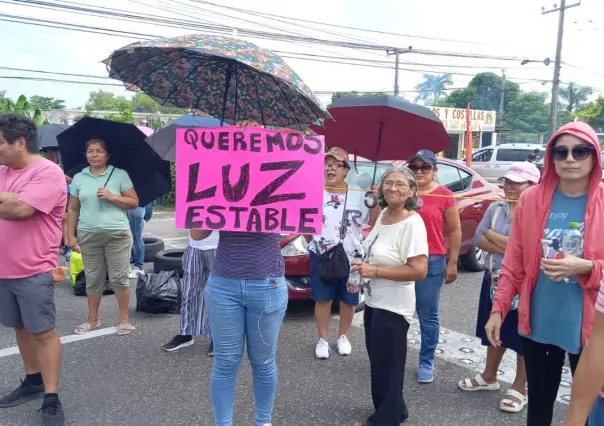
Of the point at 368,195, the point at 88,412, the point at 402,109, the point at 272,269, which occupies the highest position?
the point at 402,109

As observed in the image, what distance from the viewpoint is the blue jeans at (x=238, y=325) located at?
265 cm

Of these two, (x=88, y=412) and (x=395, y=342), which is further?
(x=88, y=412)

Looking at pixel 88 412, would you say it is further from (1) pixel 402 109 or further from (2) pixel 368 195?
(1) pixel 402 109

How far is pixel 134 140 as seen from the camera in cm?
460

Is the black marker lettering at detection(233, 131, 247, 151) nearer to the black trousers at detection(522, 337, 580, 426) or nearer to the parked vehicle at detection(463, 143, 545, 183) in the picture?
the black trousers at detection(522, 337, 580, 426)

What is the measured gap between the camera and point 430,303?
3.81m

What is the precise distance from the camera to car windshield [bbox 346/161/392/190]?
19.9 feet

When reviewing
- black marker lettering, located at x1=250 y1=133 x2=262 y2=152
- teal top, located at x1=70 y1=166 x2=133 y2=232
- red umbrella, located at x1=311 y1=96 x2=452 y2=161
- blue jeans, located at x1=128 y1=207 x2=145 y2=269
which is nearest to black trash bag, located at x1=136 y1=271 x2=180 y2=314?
teal top, located at x1=70 y1=166 x2=133 y2=232

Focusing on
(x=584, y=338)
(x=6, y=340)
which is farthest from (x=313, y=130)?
(x=6, y=340)

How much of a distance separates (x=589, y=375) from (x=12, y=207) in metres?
3.11

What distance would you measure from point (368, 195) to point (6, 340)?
3.46 m

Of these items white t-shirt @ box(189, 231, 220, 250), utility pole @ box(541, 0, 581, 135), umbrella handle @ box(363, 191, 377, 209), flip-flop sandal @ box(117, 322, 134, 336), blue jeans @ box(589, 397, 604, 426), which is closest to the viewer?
blue jeans @ box(589, 397, 604, 426)

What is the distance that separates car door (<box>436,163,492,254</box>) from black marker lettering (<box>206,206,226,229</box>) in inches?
194

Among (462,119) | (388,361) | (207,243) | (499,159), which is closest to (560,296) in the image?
(388,361)
